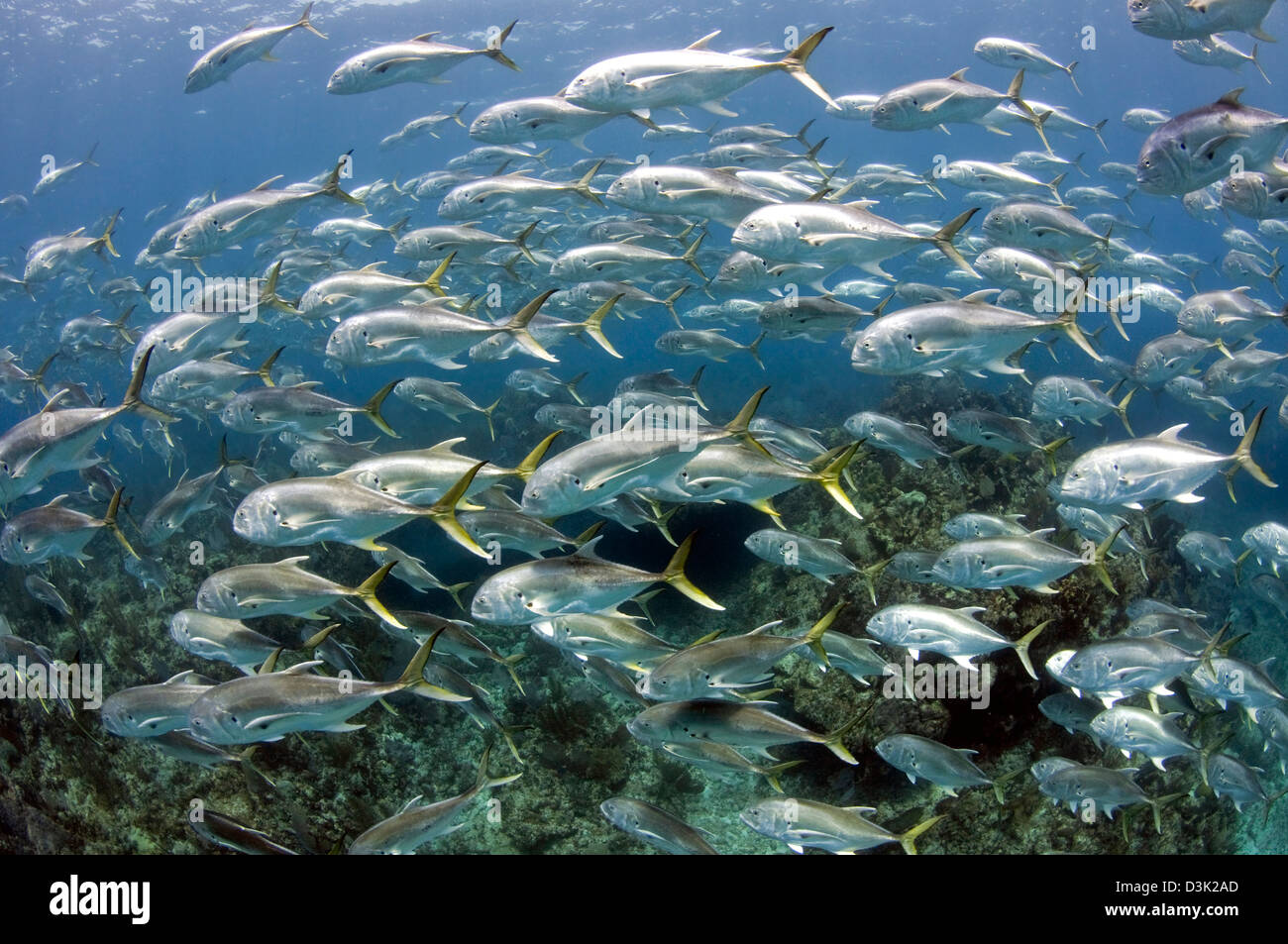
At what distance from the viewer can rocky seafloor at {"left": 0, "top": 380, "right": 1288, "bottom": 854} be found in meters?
5.20

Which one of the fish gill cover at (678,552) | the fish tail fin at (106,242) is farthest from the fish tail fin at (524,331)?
the fish tail fin at (106,242)

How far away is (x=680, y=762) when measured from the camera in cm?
588

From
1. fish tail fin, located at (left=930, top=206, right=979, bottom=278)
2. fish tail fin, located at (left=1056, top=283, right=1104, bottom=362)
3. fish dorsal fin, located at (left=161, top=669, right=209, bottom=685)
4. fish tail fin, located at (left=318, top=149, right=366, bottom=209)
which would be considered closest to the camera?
fish dorsal fin, located at (left=161, top=669, right=209, bottom=685)

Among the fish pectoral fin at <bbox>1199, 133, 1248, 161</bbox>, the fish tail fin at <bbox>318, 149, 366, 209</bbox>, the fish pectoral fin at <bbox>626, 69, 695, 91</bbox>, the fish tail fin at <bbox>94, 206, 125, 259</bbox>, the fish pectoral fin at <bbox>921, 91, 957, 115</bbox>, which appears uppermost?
the fish pectoral fin at <bbox>921, 91, 957, 115</bbox>

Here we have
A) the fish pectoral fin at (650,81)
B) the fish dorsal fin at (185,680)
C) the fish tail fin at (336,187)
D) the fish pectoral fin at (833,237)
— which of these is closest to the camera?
the fish dorsal fin at (185,680)

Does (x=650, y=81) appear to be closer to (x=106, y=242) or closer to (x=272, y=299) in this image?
(x=272, y=299)

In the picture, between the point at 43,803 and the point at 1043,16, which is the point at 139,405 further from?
the point at 1043,16

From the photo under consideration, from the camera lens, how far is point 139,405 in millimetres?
4168

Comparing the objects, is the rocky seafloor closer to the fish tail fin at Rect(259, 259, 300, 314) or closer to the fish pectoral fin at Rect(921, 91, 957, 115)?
the fish tail fin at Rect(259, 259, 300, 314)

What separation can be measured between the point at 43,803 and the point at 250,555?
3883 millimetres

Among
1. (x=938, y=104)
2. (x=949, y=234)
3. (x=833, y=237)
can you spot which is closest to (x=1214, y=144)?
(x=949, y=234)

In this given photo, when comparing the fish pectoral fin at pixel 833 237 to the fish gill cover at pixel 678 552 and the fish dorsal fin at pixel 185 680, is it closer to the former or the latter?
the fish gill cover at pixel 678 552

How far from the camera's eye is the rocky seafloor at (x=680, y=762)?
5.20 m

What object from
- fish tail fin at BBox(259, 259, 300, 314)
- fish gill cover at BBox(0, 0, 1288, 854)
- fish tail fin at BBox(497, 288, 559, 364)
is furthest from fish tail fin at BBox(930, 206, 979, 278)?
fish tail fin at BBox(259, 259, 300, 314)
